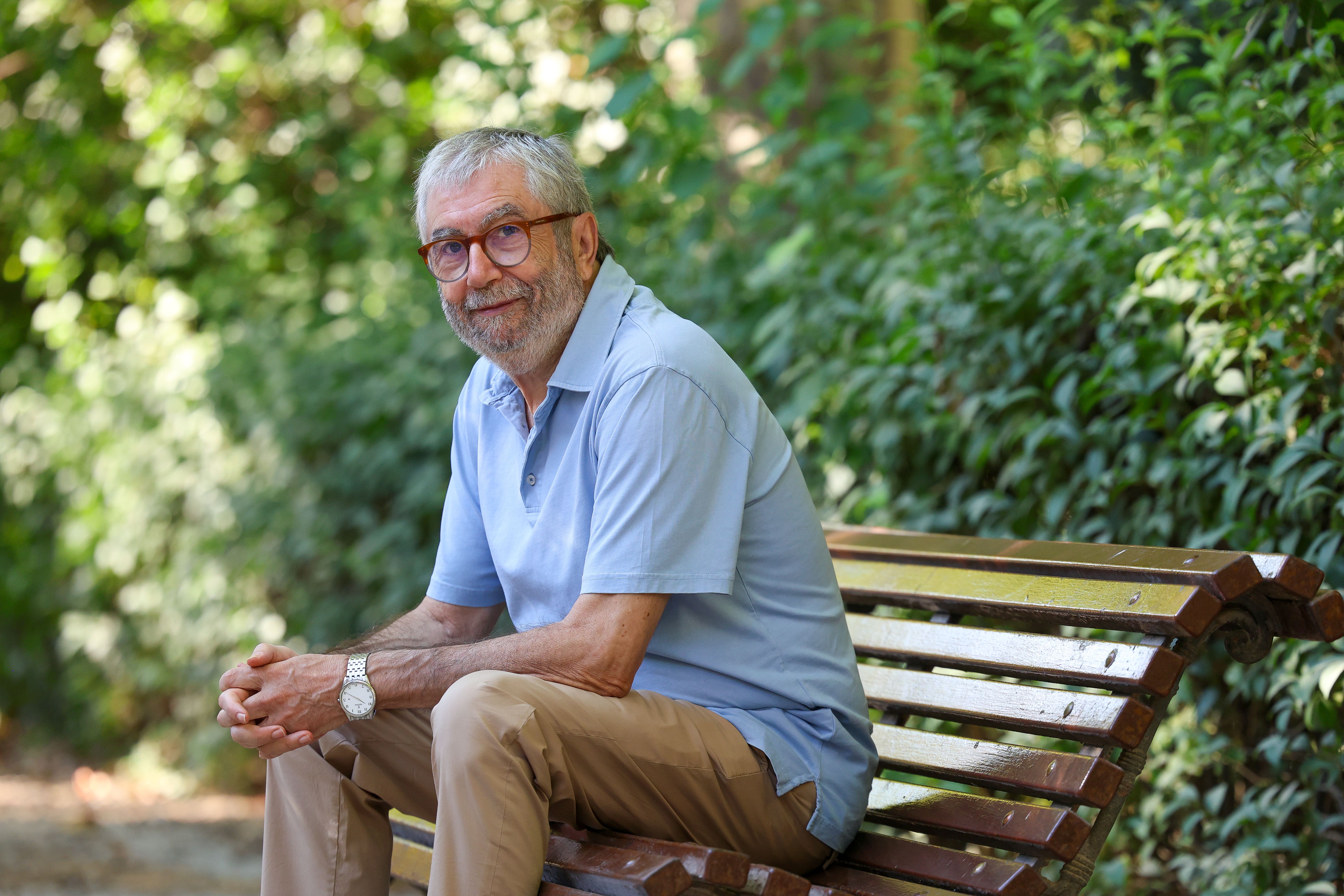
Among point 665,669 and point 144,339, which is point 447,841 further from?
point 144,339

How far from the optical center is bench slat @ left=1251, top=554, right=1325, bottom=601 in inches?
76.2

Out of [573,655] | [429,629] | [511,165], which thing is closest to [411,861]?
[429,629]

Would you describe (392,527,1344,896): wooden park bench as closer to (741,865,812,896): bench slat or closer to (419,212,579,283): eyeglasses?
(741,865,812,896): bench slat

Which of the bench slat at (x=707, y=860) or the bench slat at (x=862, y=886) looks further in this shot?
the bench slat at (x=862, y=886)

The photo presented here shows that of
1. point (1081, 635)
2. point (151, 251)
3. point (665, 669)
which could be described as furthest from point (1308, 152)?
point (151, 251)

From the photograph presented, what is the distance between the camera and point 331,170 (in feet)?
24.9

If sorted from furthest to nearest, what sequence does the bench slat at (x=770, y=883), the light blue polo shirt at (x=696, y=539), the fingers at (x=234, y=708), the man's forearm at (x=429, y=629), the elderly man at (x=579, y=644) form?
the man's forearm at (x=429, y=629)
the fingers at (x=234, y=708)
the light blue polo shirt at (x=696, y=539)
the elderly man at (x=579, y=644)
the bench slat at (x=770, y=883)

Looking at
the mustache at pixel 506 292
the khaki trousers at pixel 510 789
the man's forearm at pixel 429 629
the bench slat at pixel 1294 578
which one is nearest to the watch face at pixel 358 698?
the khaki trousers at pixel 510 789

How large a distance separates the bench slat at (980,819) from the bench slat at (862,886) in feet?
0.40

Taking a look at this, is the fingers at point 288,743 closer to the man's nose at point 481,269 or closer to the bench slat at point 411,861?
the bench slat at point 411,861

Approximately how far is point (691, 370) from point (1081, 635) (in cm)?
127

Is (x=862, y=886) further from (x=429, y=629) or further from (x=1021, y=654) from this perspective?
(x=429, y=629)

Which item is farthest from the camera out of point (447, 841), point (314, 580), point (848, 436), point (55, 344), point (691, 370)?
point (55, 344)

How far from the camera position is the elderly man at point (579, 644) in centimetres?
195
